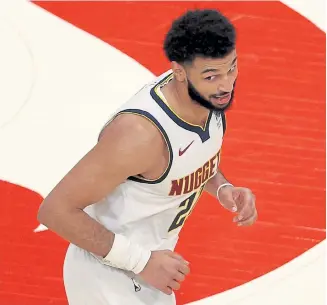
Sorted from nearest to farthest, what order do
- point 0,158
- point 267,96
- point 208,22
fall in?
point 208,22, point 0,158, point 267,96

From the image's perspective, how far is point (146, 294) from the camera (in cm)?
359

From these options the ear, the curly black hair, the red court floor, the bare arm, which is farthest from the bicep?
the red court floor

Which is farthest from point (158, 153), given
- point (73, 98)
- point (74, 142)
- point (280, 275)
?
point (73, 98)

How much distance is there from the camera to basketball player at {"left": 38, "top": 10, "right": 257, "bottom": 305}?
310cm

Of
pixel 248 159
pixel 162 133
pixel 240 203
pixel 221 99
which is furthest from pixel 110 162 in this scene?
pixel 248 159

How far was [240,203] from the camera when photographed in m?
3.66

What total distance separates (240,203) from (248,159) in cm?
181

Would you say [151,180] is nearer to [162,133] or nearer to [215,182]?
A: [162,133]

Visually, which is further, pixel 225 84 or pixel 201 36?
pixel 225 84

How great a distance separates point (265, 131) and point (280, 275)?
1187 mm

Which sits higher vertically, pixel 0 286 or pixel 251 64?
pixel 251 64

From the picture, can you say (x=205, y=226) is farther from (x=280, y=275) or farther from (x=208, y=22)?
(x=208, y=22)

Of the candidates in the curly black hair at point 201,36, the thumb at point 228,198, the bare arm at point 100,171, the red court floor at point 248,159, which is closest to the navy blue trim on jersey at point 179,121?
the bare arm at point 100,171

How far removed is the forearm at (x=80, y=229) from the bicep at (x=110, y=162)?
45mm
